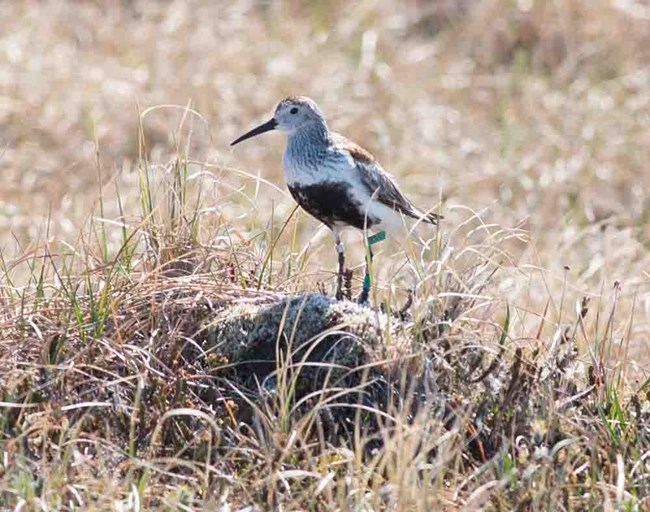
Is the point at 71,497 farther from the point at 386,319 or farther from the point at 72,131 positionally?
the point at 72,131

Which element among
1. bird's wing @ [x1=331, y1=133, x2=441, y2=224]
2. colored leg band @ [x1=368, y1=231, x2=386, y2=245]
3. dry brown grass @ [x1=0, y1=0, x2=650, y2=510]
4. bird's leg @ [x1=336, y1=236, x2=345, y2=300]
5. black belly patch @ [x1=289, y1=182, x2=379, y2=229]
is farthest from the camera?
colored leg band @ [x1=368, y1=231, x2=386, y2=245]

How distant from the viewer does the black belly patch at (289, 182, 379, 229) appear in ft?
17.7

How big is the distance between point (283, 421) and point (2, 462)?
839mm

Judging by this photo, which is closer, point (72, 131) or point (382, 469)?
point (382, 469)

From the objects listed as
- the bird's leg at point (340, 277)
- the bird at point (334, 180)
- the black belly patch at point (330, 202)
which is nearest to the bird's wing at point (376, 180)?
the bird at point (334, 180)

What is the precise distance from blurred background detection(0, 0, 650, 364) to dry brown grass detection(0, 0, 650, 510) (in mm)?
22

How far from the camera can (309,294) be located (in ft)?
15.6

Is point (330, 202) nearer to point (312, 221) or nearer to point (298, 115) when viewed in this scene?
point (298, 115)

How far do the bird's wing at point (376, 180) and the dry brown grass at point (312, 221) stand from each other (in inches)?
11.4

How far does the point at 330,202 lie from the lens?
5.40 m

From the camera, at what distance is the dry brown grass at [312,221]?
4.13 metres

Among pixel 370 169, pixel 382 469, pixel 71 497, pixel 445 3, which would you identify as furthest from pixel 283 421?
pixel 445 3

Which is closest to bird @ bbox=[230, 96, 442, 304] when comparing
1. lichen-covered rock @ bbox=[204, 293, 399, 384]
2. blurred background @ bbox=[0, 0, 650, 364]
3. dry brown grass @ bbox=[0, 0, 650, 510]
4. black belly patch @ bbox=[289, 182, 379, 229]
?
black belly patch @ bbox=[289, 182, 379, 229]

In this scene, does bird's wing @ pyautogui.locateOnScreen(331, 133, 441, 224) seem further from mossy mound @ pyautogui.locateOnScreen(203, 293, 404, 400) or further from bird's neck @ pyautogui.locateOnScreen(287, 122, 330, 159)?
mossy mound @ pyautogui.locateOnScreen(203, 293, 404, 400)
